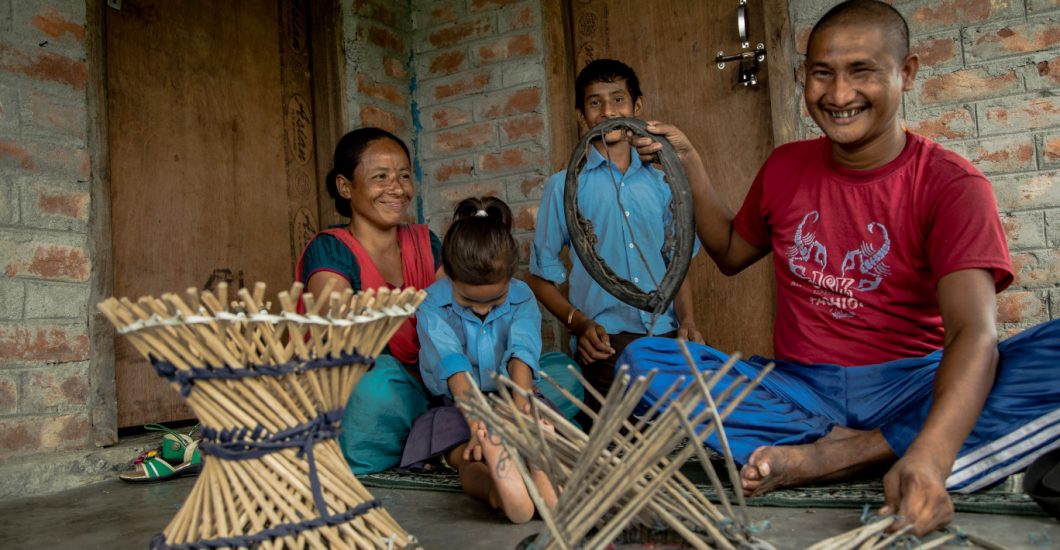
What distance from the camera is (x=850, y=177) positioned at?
203 centimetres

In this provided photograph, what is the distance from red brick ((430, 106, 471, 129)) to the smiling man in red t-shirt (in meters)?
1.59

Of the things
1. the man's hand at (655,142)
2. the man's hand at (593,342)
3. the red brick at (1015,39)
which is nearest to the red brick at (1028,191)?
the red brick at (1015,39)

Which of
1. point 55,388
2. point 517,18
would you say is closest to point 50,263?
point 55,388

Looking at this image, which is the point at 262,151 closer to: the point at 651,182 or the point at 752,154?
the point at 651,182

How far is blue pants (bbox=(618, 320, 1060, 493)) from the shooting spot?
1.73 meters

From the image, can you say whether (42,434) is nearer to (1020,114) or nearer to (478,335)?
(478,335)

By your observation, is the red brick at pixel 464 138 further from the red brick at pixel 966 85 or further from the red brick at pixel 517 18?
the red brick at pixel 966 85

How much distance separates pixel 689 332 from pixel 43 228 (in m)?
2.06

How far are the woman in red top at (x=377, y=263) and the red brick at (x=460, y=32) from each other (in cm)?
96

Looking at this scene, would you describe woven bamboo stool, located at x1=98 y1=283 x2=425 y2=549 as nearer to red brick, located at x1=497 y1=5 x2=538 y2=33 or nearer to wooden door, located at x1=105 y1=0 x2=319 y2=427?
wooden door, located at x1=105 y1=0 x2=319 y2=427

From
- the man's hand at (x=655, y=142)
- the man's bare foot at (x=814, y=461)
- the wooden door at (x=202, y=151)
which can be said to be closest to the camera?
the man's bare foot at (x=814, y=461)

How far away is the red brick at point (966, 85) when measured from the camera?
8.71ft

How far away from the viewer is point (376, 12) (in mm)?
3598

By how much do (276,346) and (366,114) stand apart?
8.33ft
